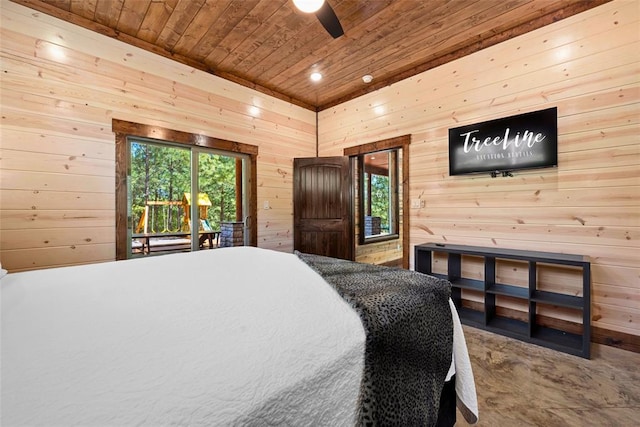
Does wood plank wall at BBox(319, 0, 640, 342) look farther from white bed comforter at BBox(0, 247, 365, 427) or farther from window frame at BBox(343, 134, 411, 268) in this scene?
white bed comforter at BBox(0, 247, 365, 427)

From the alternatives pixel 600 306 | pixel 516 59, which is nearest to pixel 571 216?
pixel 600 306

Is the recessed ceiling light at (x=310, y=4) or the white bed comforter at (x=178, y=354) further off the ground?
the recessed ceiling light at (x=310, y=4)

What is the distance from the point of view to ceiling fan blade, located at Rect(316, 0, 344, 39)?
192cm

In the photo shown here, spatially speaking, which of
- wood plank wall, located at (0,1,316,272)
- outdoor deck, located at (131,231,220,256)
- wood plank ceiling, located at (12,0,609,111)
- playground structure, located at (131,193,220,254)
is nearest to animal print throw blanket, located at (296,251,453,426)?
wood plank ceiling, located at (12,0,609,111)

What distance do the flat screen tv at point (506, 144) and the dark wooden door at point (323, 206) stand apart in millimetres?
1596

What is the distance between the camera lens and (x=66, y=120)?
95.3 inches

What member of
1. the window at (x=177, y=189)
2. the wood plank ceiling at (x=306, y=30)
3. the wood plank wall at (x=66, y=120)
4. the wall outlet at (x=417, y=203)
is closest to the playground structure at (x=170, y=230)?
the window at (x=177, y=189)

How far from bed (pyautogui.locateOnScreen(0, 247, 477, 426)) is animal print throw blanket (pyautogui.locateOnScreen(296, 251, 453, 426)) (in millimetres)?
28

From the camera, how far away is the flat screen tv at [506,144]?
247 cm

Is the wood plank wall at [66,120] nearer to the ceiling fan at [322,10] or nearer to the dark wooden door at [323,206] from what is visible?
the dark wooden door at [323,206]

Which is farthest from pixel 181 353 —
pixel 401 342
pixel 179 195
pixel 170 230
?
pixel 179 195

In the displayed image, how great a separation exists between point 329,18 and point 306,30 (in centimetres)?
81

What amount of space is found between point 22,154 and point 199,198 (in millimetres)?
1514

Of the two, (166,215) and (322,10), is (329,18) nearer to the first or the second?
(322,10)
